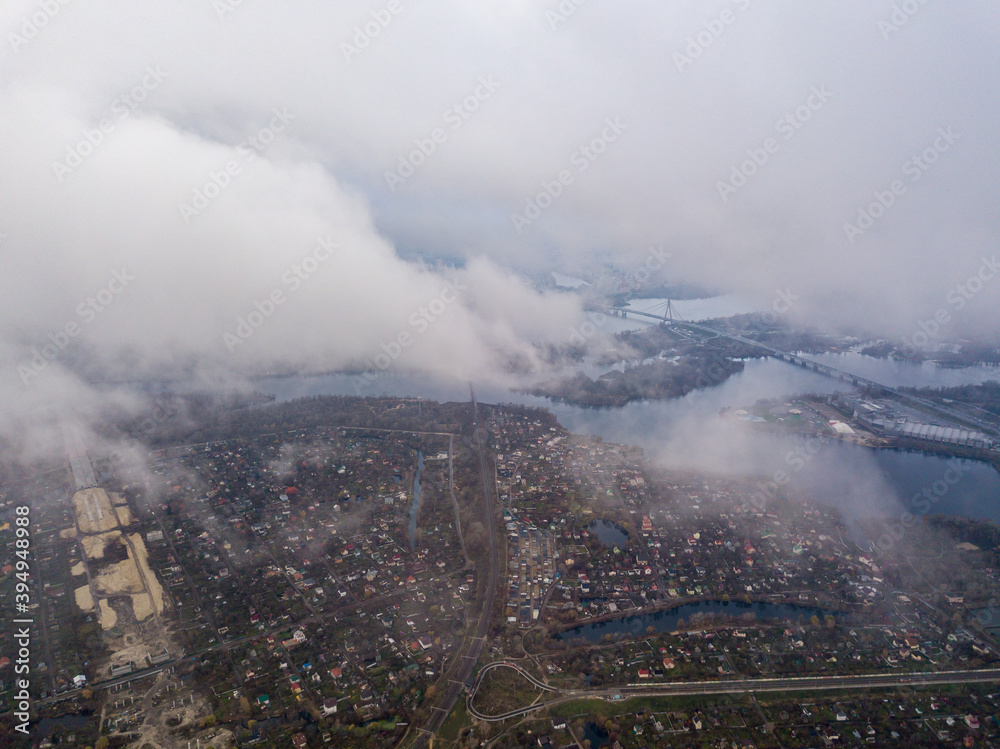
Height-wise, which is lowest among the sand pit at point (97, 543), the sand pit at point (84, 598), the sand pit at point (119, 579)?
the sand pit at point (84, 598)

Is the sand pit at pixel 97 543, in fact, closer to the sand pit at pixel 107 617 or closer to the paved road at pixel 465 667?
the sand pit at pixel 107 617

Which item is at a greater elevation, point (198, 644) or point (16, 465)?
point (16, 465)

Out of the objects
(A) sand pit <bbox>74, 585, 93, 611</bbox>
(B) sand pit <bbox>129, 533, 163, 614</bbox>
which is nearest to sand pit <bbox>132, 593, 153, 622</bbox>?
(B) sand pit <bbox>129, 533, 163, 614</bbox>

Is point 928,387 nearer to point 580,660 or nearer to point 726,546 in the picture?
point 726,546

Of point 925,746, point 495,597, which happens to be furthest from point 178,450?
point 925,746

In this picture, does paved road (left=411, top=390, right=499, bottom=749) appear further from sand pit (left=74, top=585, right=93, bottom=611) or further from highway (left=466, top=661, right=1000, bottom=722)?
sand pit (left=74, top=585, right=93, bottom=611)

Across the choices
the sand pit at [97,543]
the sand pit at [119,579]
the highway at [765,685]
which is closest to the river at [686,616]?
the highway at [765,685]

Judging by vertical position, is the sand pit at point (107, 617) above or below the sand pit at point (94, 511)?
below

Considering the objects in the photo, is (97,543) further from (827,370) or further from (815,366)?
(815,366)
